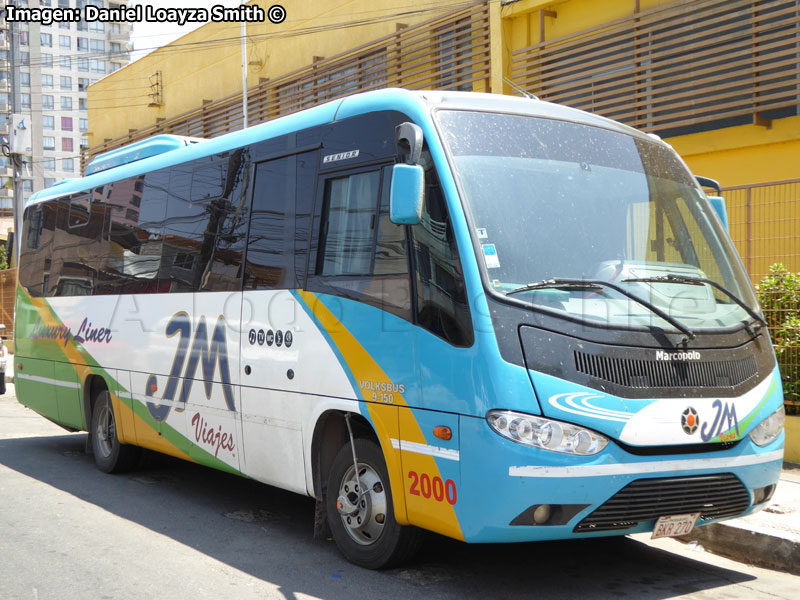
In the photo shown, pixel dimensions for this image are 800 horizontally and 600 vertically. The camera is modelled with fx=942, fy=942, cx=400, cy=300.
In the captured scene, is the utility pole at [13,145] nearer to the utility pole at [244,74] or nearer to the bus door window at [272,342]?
the utility pole at [244,74]

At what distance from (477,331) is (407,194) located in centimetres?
89

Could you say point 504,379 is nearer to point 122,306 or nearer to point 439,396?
point 439,396

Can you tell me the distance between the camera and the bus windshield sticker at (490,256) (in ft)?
17.4

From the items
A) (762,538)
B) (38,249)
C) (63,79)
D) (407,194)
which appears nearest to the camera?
(407,194)

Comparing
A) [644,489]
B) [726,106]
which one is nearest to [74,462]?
[644,489]

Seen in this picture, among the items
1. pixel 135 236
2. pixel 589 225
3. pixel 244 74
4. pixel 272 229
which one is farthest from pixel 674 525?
pixel 244 74

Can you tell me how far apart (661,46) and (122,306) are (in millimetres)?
8161

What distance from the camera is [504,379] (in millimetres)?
5031

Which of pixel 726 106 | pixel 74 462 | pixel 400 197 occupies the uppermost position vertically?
pixel 726 106

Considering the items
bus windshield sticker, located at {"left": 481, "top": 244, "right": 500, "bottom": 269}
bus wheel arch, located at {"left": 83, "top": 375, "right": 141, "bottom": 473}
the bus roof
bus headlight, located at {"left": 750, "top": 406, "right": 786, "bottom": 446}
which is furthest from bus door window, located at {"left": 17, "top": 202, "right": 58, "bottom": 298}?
bus headlight, located at {"left": 750, "top": 406, "right": 786, "bottom": 446}

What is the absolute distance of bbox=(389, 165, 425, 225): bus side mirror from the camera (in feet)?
17.6

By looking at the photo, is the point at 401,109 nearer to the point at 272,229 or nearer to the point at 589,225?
the point at 589,225

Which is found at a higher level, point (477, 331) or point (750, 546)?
point (477, 331)

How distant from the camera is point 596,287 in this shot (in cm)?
539
